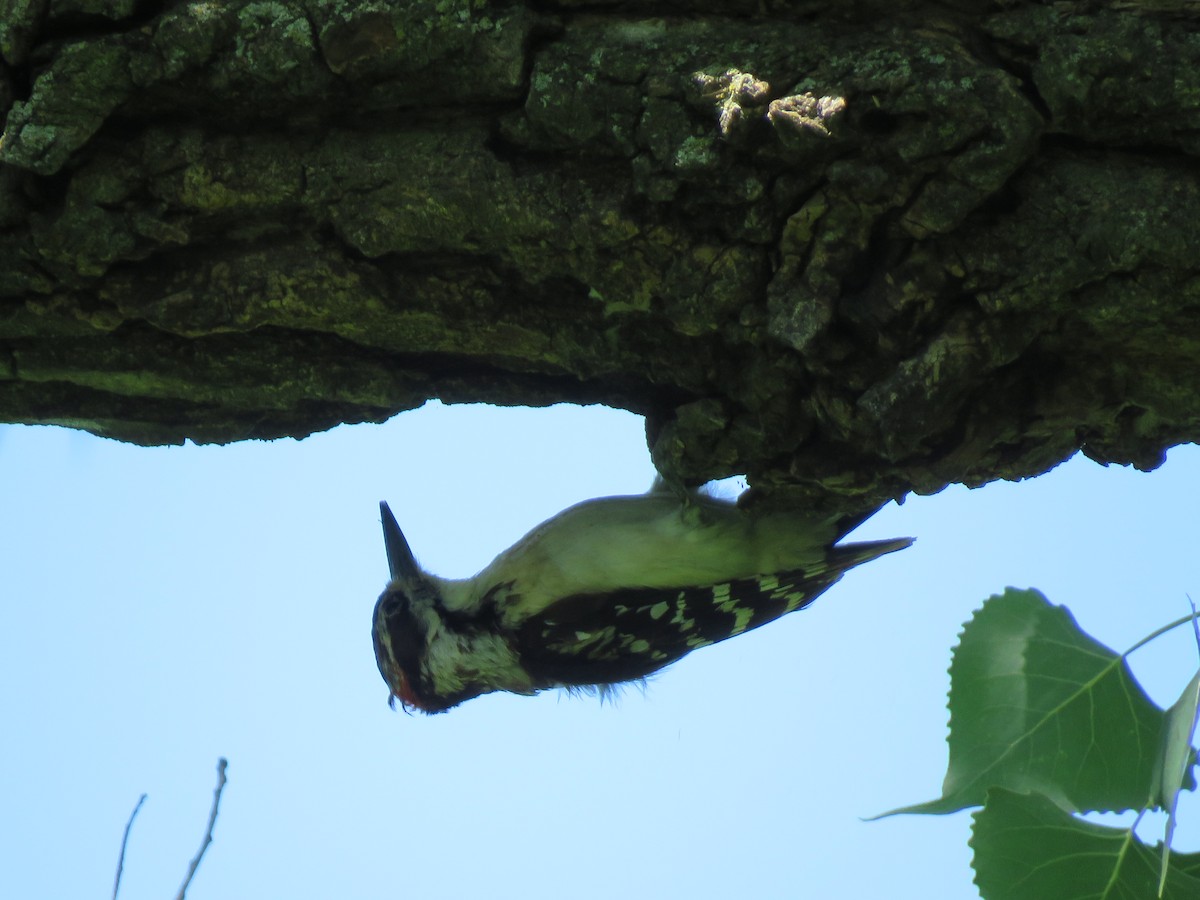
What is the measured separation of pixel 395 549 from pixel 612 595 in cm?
104

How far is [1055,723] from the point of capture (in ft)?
7.49

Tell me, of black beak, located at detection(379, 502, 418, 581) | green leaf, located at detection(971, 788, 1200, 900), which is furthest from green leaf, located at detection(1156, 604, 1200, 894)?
black beak, located at detection(379, 502, 418, 581)

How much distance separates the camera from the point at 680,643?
162 inches

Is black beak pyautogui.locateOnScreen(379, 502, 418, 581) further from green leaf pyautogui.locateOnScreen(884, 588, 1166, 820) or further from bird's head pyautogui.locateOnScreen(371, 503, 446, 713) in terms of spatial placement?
green leaf pyautogui.locateOnScreen(884, 588, 1166, 820)

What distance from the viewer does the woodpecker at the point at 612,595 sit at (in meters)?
3.78

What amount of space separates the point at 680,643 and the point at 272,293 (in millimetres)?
2069

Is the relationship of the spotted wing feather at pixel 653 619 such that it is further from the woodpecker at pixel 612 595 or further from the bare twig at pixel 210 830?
the bare twig at pixel 210 830

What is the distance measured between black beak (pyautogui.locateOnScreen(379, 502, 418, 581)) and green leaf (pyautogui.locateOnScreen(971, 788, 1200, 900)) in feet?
9.14

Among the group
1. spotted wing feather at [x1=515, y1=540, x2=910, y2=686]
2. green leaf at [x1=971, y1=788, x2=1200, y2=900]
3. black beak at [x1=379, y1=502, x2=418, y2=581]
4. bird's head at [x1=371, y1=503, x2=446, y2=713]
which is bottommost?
green leaf at [x1=971, y1=788, x2=1200, y2=900]

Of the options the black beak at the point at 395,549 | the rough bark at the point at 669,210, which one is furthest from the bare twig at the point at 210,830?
the black beak at the point at 395,549

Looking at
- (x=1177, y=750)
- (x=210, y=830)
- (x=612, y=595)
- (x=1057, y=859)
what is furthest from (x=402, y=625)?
(x=1177, y=750)

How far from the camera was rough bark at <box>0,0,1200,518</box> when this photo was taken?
222cm

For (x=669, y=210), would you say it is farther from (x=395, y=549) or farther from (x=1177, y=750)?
(x=395, y=549)

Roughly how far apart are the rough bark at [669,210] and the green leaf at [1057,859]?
31.3 inches
